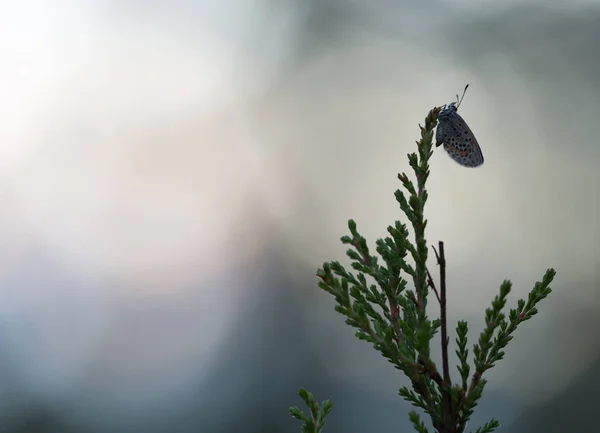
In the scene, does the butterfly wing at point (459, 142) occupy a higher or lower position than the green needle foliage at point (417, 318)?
higher

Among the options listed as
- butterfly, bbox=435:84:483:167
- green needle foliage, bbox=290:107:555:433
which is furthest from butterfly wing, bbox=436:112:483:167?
green needle foliage, bbox=290:107:555:433

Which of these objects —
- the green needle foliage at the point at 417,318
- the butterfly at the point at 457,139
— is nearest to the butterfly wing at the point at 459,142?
the butterfly at the point at 457,139

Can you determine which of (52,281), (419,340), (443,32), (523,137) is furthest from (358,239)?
(443,32)

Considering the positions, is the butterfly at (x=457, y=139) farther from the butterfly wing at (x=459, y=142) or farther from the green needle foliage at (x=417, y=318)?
the green needle foliage at (x=417, y=318)

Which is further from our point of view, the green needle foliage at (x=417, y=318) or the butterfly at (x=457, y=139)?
the butterfly at (x=457, y=139)

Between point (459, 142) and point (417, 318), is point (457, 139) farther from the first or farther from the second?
point (417, 318)

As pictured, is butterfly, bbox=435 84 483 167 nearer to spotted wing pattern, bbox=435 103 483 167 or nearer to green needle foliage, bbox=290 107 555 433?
spotted wing pattern, bbox=435 103 483 167

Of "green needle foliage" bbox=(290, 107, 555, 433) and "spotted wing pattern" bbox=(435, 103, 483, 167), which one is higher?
"spotted wing pattern" bbox=(435, 103, 483, 167)
